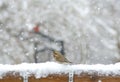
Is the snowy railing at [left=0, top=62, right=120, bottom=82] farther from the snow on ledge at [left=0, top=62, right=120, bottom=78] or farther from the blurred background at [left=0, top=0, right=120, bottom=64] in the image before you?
the blurred background at [left=0, top=0, right=120, bottom=64]

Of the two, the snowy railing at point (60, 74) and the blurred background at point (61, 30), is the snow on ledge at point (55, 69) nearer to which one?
the snowy railing at point (60, 74)

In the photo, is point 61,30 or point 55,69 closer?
point 55,69

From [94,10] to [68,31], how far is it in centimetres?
76

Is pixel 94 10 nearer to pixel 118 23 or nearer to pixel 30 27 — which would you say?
pixel 118 23

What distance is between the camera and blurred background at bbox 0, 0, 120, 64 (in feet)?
29.9

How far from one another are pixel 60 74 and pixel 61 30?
24.5 ft

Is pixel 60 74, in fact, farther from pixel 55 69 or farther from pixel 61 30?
pixel 61 30

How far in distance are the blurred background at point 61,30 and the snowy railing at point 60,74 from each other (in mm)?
7040

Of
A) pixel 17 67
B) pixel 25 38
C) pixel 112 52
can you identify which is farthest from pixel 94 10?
pixel 17 67

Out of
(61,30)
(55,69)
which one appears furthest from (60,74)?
(61,30)

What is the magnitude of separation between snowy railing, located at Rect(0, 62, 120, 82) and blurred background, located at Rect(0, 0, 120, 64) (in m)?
7.04

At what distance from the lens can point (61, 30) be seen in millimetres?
9375

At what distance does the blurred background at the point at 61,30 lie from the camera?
912cm

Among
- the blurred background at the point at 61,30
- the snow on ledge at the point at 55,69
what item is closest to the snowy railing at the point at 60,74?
the snow on ledge at the point at 55,69
